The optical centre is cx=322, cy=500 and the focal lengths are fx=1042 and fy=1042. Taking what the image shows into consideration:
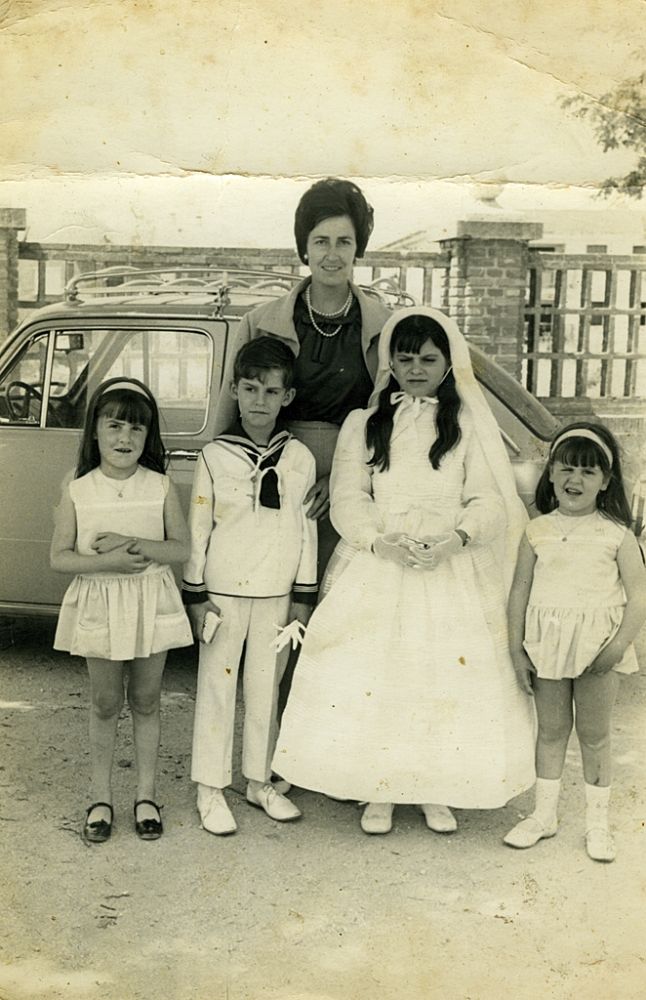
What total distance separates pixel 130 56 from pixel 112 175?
15.3 inches

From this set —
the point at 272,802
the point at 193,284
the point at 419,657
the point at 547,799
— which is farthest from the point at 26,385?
the point at 547,799

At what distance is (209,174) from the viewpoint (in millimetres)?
3537

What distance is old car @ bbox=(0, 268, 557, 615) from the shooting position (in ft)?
14.9

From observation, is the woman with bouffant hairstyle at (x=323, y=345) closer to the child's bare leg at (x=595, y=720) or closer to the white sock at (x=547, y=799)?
the child's bare leg at (x=595, y=720)

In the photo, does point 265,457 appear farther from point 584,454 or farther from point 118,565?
point 584,454

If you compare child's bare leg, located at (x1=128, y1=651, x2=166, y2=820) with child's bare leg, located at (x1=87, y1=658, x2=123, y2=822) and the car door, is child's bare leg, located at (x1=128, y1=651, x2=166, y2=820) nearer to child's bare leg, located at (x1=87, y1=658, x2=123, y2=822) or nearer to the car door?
child's bare leg, located at (x1=87, y1=658, x2=123, y2=822)

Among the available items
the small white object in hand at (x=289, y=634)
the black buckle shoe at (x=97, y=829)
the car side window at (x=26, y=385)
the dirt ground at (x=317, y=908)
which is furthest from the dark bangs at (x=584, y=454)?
the car side window at (x=26, y=385)

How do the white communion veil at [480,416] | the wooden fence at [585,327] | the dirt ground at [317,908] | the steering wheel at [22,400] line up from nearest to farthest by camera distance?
the dirt ground at [317,908] < the white communion veil at [480,416] < the wooden fence at [585,327] < the steering wheel at [22,400]

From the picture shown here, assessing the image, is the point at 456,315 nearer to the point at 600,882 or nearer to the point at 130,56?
the point at 130,56

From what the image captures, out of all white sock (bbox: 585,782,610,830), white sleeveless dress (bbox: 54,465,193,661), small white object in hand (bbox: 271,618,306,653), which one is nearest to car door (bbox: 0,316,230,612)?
white sleeveless dress (bbox: 54,465,193,661)

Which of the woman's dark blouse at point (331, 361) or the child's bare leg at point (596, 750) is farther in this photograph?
the woman's dark blouse at point (331, 361)

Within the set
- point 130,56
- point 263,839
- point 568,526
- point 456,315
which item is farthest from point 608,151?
point 263,839

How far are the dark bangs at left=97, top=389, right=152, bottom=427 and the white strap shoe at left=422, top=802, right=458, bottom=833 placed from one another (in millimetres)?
1676

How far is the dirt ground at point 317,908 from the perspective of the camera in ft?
10.2
